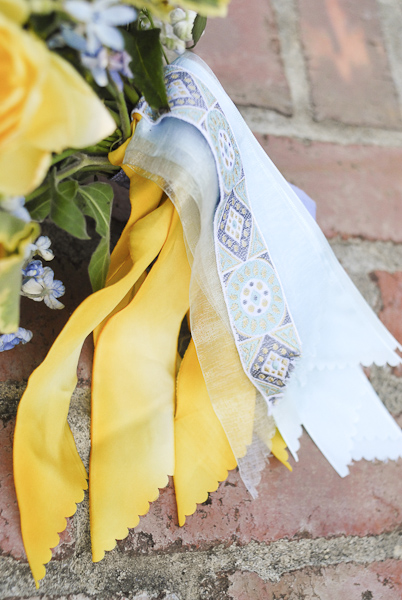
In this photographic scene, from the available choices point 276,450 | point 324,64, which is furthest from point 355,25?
point 276,450

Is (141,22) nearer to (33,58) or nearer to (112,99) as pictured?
(112,99)

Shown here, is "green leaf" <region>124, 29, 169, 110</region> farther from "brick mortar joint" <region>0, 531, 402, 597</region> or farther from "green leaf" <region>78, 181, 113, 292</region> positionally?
"brick mortar joint" <region>0, 531, 402, 597</region>

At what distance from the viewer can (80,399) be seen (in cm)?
36

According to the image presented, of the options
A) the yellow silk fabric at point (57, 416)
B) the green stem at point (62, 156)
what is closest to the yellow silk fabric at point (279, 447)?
the yellow silk fabric at point (57, 416)

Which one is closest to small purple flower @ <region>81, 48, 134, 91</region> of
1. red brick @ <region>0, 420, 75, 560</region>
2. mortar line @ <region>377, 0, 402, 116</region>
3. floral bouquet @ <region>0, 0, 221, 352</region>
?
floral bouquet @ <region>0, 0, 221, 352</region>

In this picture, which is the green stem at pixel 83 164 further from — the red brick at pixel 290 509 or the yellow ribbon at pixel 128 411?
the red brick at pixel 290 509

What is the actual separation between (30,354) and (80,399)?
0.05 metres

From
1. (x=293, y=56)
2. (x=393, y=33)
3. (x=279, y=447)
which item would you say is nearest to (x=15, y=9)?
(x=279, y=447)

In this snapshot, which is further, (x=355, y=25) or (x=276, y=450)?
(x=355, y=25)

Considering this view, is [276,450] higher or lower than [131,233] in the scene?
lower

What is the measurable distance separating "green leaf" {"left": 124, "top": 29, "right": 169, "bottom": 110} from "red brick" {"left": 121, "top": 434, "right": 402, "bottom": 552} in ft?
0.87

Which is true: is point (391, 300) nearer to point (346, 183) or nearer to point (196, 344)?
point (346, 183)

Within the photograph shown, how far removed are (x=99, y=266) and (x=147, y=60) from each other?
12 centimetres

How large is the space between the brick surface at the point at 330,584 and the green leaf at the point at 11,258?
25 centimetres
